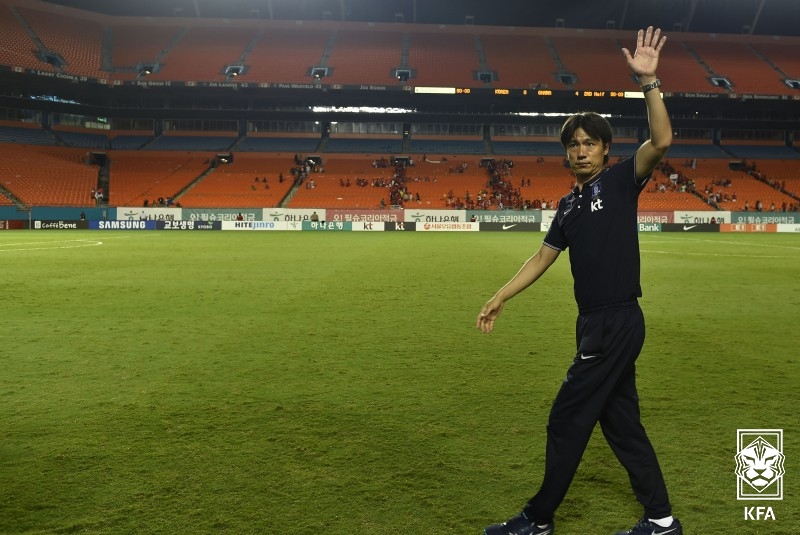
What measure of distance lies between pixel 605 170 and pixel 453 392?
312 cm

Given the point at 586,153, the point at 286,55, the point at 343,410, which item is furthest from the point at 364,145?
the point at 586,153

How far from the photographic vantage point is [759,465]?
3957 mm

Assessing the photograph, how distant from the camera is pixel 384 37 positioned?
219ft

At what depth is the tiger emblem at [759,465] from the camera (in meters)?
3.73

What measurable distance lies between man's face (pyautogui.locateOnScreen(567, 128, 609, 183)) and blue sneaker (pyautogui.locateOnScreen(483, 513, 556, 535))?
1826 millimetres

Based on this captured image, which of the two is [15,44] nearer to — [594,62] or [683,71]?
[594,62]

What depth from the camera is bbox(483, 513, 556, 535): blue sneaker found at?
3.10 metres

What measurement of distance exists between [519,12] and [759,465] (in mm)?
69842

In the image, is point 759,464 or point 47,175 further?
point 47,175

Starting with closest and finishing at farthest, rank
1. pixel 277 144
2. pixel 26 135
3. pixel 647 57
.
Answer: pixel 647 57 < pixel 26 135 < pixel 277 144

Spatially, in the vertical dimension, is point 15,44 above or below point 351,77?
above

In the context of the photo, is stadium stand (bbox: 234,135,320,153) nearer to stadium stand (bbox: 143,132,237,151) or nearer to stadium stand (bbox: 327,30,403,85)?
stadium stand (bbox: 143,132,237,151)

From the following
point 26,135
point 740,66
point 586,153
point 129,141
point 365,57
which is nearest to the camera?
point 586,153

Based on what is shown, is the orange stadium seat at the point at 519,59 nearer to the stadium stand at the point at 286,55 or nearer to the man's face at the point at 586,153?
the stadium stand at the point at 286,55
